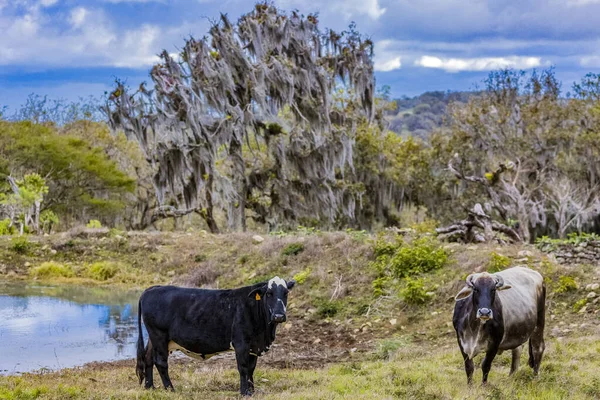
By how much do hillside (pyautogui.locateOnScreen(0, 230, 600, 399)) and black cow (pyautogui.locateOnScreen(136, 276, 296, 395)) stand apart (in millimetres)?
418

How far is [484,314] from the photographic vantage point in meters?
7.55

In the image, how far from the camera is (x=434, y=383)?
8305 mm

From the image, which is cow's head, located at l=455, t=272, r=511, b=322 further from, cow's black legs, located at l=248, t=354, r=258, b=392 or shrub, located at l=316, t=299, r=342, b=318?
shrub, located at l=316, t=299, r=342, b=318

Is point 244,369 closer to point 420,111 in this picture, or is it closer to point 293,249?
point 293,249

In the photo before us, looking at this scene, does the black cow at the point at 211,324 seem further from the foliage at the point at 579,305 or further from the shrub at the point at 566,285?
the shrub at the point at 566,285

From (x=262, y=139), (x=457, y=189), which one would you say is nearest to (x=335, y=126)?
(x=262, y=139)

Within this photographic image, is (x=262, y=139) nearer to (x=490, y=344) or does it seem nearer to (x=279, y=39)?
(x=279, y=39)

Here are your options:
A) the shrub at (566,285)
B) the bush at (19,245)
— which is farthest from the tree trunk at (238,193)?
the shrub at (566,285)

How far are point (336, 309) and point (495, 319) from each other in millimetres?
7658

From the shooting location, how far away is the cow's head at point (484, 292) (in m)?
7.59

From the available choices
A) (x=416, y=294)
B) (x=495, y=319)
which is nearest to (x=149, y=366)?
(x=495, y=319)

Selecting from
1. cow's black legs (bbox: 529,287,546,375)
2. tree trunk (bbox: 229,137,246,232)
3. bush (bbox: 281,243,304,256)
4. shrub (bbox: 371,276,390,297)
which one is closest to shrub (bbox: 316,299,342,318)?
shrub (bbox: 371,276,390,297)

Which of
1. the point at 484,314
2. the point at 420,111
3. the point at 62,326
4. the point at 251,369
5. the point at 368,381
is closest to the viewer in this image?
the point at 484,314

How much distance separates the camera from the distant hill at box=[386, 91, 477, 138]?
109 meters
